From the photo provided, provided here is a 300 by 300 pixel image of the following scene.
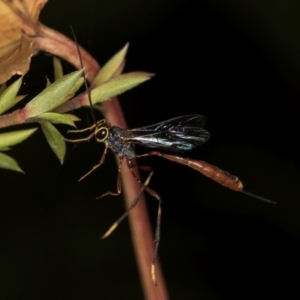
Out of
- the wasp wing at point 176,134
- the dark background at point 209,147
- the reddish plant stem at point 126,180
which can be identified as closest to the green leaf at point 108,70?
the reddish plant stem at point 126,180

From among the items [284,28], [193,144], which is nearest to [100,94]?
[193,144]

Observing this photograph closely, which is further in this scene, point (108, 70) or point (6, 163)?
point (108, 70)

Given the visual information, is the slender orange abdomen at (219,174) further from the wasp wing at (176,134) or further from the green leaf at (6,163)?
the green leaf at (6,163)

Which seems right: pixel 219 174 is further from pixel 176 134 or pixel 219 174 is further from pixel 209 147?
pixel 209 147

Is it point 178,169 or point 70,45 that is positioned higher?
point 70,45

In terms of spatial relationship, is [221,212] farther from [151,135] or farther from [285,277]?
[151,135]

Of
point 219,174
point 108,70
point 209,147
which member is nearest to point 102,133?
point 108,70
